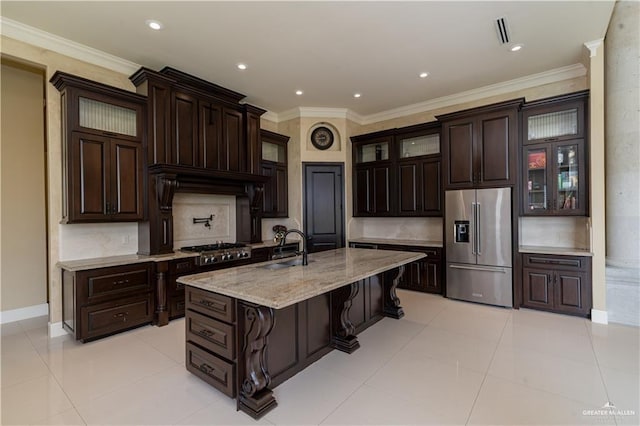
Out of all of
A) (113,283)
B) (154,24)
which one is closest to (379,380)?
(113,283)

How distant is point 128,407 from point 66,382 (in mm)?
783

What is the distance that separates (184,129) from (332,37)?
2.32 metres

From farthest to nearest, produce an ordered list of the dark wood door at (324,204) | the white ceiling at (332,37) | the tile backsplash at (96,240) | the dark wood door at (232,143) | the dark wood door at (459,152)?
the dark wood door at (324,204) < the dark wood door at (232,143) < the dark wood door at (459,152) < the tile backsplash at (96,240) < the white ceiling at (332,37)

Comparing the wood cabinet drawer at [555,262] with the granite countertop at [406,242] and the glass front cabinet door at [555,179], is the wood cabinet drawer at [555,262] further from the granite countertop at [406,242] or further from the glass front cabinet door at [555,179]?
the granite countertop at [406,242]

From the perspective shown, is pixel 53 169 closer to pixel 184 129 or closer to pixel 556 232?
pixel 184 129

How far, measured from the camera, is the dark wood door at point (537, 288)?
3.97 m

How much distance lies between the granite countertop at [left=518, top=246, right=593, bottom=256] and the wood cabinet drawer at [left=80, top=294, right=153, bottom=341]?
5.00 m

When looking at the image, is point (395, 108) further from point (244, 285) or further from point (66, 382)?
point (66, 382)

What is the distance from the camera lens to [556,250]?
4.05 metres

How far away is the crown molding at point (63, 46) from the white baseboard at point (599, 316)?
6624mm

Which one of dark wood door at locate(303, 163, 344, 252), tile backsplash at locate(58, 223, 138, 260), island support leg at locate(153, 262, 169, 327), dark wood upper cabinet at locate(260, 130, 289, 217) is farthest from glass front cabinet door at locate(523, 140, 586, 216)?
tile backsplash at locate(58, 223, 138, 260)

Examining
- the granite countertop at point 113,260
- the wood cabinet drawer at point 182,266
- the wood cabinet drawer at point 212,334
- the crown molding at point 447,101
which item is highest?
the crown molding at point 447,101

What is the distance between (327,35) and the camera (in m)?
3.33

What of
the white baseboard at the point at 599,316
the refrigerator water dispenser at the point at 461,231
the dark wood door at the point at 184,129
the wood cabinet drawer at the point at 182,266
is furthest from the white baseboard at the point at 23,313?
the white baseboard at the point at 599,316
